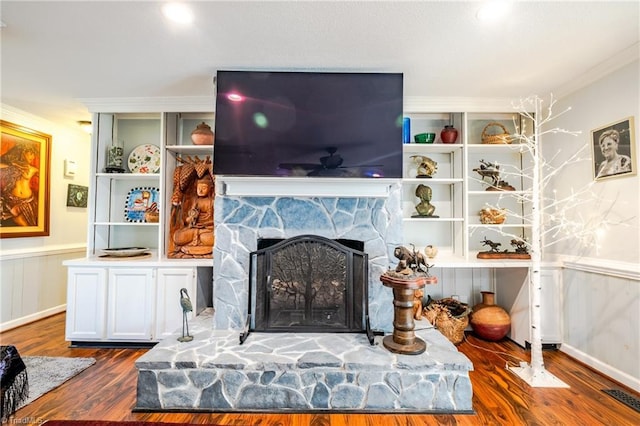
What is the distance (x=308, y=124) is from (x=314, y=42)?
0.54m

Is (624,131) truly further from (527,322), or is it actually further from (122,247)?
(122,247)

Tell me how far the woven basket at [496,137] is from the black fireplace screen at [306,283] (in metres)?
1.85

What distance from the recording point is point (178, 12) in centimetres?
176

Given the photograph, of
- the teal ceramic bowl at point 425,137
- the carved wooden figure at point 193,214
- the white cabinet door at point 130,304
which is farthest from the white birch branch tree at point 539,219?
the white cabinet door at point 130,304

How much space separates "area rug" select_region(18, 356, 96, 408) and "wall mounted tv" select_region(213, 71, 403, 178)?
187 centimetres

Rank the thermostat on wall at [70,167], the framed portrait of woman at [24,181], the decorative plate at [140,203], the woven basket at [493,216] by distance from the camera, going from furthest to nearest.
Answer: the thermostat on wall at [70,167], the decorative plate at [140,203], the framed portrait of woman at [24,181], the woven basket at [493,216]

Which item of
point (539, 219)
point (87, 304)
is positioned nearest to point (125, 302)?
point (87, 304)

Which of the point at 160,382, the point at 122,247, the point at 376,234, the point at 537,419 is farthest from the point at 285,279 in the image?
the point at 122,247

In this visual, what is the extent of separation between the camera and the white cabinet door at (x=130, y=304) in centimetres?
278

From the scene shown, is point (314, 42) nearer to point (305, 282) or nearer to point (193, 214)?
point (305, 282)

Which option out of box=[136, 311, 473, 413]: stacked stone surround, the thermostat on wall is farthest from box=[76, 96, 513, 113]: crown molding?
box=[136, 311, 473, 413]: stacked stone surround

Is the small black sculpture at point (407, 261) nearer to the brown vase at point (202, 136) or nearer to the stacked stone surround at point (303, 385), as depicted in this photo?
the stacked stone surround at point (303, 385)

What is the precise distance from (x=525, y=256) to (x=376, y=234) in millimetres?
1535

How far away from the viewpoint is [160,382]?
1.92 m
